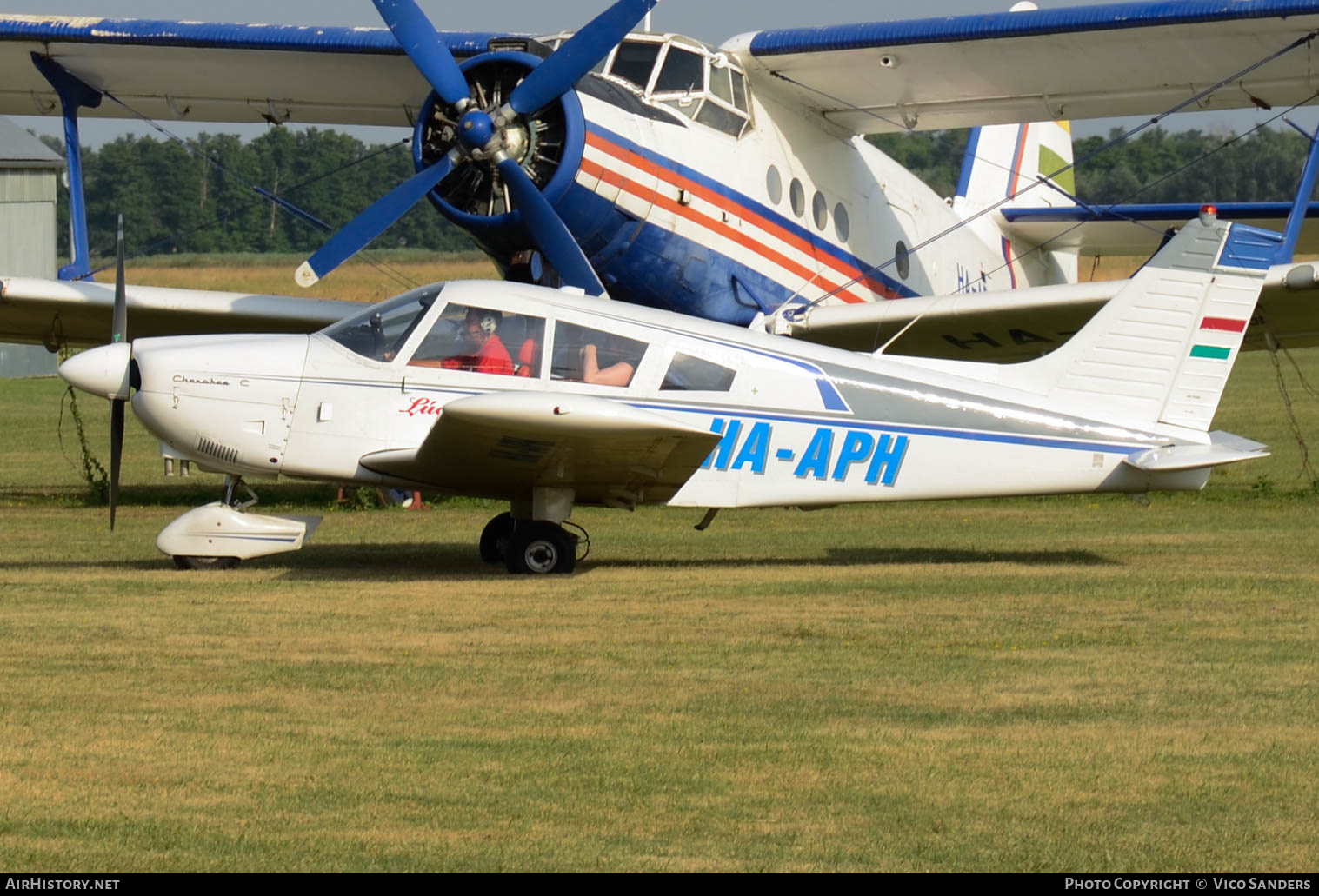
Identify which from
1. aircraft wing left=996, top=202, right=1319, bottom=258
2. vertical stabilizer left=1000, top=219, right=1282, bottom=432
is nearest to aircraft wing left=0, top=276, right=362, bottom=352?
vertical stabilizer left=1000, top=219, right=1282, bottom=432

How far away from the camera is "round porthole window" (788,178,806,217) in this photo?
16.5m

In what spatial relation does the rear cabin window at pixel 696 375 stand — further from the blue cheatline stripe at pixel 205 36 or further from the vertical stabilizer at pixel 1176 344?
the blue cheatline stripe at pixel 205 36

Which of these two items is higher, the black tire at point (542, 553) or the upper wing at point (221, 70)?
the upper wing at point (221, 70)

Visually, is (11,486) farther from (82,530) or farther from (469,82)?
(469,82)

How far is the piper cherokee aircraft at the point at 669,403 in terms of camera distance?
Result: 10.9m

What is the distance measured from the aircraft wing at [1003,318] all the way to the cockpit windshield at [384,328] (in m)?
5.12

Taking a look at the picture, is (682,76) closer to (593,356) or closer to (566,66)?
(566,66)

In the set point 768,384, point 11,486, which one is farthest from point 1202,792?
point 11,486

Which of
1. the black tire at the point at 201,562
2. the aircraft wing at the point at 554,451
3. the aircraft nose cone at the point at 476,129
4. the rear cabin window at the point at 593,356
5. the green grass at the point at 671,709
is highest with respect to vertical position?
the aircraft nose cone at the point at 476,129

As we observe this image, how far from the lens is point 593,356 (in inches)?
436

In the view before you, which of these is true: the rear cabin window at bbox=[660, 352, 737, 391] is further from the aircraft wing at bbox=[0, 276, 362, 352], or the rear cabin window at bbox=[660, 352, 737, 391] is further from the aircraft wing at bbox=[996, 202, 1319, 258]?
the aircraft wing at bbox=[996, 202, 1319, 258]

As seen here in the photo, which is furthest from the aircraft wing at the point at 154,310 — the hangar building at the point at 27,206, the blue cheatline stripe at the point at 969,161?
the hangar building at the point at 27,206

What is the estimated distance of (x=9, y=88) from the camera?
722 inches

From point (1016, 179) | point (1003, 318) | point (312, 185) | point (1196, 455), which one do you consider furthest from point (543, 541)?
point (312, 185)
